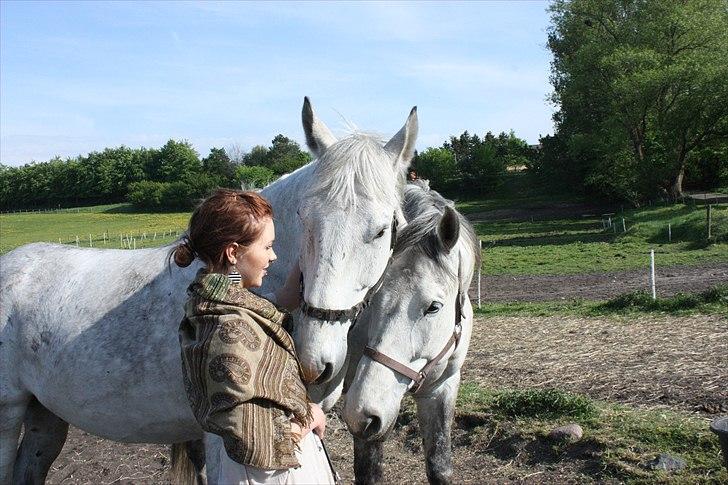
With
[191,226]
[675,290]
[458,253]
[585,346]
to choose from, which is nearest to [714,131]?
[675,290]

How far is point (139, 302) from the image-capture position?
3291 mm

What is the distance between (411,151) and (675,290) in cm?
1101

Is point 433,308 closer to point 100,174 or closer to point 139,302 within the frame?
point 139,302

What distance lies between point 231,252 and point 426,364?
65.2 inches

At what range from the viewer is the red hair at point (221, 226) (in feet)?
6.59

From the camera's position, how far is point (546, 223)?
3291 centimetres

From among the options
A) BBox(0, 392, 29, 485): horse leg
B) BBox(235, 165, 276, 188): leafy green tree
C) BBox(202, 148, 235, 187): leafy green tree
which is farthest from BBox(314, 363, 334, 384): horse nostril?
BBox(202, 148, 235, 187): leafy green tree

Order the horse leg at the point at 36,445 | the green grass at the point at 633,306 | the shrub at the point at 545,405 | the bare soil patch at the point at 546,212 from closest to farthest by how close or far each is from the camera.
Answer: the horse leg at the point at 36,445
the shrub at the point at 545,405
the green grass at the point at 633,306
the bare soil patch at the point at 546,212

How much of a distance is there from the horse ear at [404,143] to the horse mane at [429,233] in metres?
0.45

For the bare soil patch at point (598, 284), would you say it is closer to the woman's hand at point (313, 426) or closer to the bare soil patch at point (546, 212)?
the woman's hand at point (313, 426)

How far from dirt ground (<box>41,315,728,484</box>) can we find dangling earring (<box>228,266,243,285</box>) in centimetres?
342

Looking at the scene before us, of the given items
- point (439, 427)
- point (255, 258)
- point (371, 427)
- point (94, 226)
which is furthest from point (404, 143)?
point (94, 226)

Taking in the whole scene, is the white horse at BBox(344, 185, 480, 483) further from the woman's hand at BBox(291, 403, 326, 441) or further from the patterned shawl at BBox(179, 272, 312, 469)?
the patterned shawl at BBox(179, 272, 312, 469)

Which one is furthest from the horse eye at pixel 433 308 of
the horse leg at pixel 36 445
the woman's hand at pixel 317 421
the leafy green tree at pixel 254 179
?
the horse leg at pixel 36 445
